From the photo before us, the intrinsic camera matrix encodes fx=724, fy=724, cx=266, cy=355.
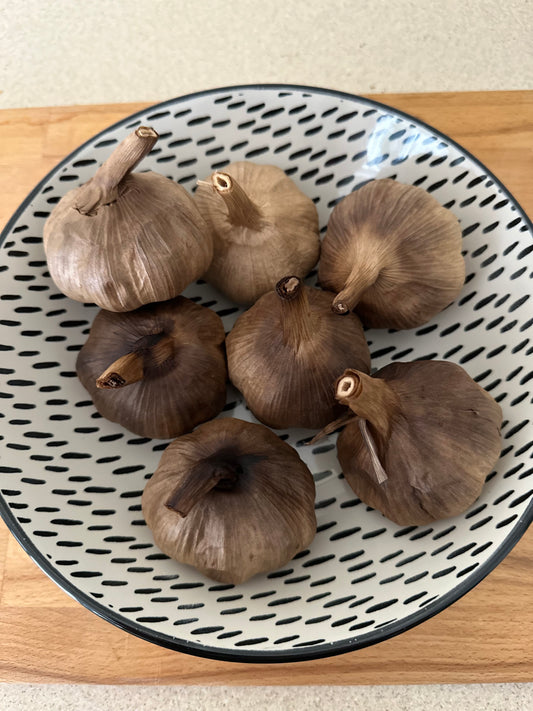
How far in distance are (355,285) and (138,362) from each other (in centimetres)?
18

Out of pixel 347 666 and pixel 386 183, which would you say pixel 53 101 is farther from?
pixel 347 666

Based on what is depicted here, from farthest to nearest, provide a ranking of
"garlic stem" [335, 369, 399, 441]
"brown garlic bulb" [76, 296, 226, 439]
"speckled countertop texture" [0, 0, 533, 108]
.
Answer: "speckled countertop texture" [0, 0, 533, 108] → "brown garlic bulb" [76, 296, 226, 439] → "garlic stem" [335, 369, 399, 441]

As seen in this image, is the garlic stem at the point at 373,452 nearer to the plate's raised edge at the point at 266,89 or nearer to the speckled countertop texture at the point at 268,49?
the plate's raised edge at the point at 266,89

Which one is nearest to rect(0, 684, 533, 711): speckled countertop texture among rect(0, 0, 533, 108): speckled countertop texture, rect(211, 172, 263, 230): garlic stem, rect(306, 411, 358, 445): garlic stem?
rect(306, 411, 358, 445): garlic stem

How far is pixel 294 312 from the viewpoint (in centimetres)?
54

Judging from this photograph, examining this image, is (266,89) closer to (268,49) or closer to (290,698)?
(268,49)

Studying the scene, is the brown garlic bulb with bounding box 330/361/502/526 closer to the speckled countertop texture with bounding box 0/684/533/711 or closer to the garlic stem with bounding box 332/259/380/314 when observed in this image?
the garlic stem with bounding box 332/259/380/314

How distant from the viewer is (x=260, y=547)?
551 mm

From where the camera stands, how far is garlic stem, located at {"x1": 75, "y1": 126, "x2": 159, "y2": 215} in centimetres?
53

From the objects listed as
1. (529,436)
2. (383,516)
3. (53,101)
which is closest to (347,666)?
(383,516)

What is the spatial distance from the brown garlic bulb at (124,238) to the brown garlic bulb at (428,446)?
19 cm

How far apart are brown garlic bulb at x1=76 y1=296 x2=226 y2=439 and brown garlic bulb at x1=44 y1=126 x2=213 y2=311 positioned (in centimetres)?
3

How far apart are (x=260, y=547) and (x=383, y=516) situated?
117mm

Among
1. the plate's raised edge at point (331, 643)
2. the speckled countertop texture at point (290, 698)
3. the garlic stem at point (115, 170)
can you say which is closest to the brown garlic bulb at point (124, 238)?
the garlic stem at point (115, 170)
